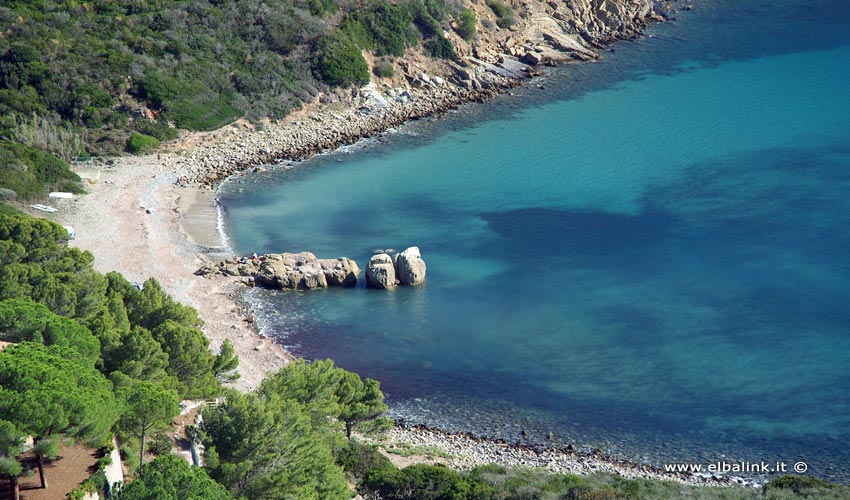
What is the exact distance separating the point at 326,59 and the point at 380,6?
11.0 m

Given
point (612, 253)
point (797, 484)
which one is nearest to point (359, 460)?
point (797, 484)

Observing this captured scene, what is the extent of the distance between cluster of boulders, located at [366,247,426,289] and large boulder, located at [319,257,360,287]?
3.17 ft

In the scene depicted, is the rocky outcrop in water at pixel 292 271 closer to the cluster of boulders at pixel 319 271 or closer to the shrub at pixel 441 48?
the cluster of boulders at pixel 319 271

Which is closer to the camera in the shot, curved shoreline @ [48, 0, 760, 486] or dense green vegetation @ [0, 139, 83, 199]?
curved shoreline @ [48, 0, 760, 486]

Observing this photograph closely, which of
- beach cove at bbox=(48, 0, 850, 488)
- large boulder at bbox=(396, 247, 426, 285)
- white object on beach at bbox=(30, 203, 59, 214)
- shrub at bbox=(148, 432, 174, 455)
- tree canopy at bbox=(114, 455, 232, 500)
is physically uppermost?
tree canopy at bbox=(114, 455, 232, 500)

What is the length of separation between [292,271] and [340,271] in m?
3.01

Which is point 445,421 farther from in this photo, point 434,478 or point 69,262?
point 69,262

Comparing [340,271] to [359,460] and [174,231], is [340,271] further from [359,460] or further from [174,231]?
[359,460]

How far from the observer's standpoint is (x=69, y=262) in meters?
50.4

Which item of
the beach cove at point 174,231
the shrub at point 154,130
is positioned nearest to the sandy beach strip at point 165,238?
the beach cove at point 174,231

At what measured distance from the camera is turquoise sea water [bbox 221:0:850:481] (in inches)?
1996

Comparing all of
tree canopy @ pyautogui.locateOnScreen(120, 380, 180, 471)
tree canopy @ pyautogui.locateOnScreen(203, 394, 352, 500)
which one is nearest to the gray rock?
tree canopy @ pyautogui.locateOnScreen(203, 394, 352, 500)

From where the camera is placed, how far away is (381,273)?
62656mm

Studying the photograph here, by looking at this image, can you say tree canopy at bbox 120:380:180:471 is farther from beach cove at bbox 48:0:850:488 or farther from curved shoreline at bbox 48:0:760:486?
beach cove at bbox 48:0:850:488
